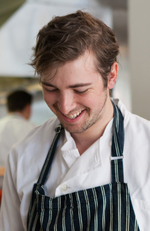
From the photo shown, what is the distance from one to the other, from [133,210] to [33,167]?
0.39 metres

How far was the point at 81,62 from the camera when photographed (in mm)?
833

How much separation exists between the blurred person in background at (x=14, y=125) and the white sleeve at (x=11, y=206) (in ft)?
4.87

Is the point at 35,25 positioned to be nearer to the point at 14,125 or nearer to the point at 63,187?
the point at 14,125

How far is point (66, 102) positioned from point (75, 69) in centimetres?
10

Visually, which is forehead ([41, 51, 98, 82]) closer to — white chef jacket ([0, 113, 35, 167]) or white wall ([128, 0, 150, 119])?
white wall ([128, 0, 150, 119])

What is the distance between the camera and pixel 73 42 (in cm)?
83

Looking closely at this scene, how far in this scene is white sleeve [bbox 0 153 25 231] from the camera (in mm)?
1080

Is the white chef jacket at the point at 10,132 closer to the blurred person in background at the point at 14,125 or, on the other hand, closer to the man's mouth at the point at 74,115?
the blurred person in background at the point at 14,125

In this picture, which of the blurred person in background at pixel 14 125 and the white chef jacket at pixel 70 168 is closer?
the white chef jacket at pixel 70 168

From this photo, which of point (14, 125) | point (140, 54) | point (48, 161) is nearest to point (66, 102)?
point (48, 161)

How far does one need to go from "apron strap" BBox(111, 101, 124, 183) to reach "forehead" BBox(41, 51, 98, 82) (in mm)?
223

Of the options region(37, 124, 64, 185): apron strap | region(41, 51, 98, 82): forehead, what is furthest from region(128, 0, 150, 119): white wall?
region(41, 51, 98, 82): forehead

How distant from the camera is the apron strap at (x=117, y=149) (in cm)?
90

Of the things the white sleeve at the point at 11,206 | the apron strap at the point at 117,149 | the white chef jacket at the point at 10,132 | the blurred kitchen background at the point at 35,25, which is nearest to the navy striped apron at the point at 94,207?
the apron strap at the point at 117,149
